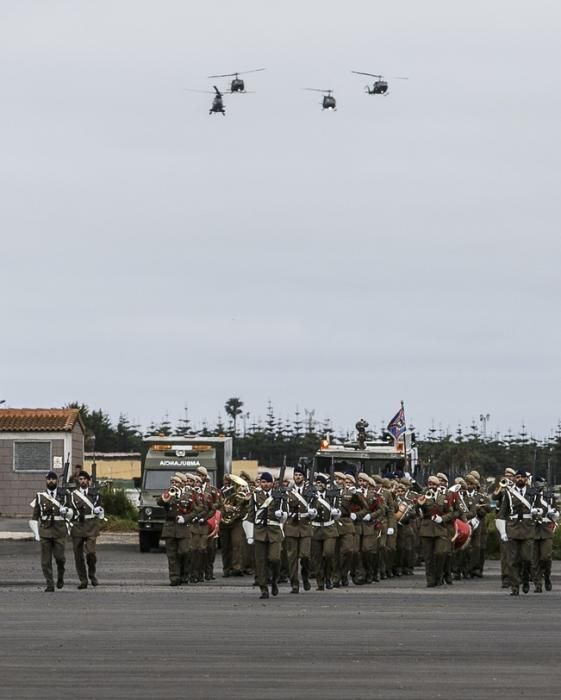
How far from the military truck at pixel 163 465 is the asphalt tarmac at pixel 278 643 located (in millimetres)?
12242

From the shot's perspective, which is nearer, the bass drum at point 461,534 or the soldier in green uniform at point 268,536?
the soldier in green uniform at point 268,536

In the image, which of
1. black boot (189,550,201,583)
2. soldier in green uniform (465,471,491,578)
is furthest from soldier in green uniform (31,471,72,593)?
soldier in green uniform (465,471,491,578)

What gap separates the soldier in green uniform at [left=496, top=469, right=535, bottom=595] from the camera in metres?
29.2

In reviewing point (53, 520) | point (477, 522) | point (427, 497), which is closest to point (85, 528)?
point (53, 520)

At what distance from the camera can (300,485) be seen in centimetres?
2928

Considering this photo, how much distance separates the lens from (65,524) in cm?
3027

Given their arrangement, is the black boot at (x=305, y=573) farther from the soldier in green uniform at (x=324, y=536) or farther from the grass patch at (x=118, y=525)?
the grass patch at (x=118, y=525)

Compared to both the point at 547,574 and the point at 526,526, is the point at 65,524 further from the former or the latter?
the point at 547,574

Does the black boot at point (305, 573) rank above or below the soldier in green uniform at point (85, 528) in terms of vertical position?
below

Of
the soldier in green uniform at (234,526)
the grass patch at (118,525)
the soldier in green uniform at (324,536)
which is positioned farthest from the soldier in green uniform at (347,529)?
the grass patch at (118,525)

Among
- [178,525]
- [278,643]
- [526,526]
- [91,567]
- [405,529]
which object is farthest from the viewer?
[405,529]

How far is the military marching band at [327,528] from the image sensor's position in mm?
28984

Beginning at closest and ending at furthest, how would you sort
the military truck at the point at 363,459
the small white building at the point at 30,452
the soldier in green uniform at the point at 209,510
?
the soldier in green uniform at the point at 209,510
the military truck at the point at 363,459
the small white building at the point at 30,452

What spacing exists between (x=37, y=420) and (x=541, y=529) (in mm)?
32591
